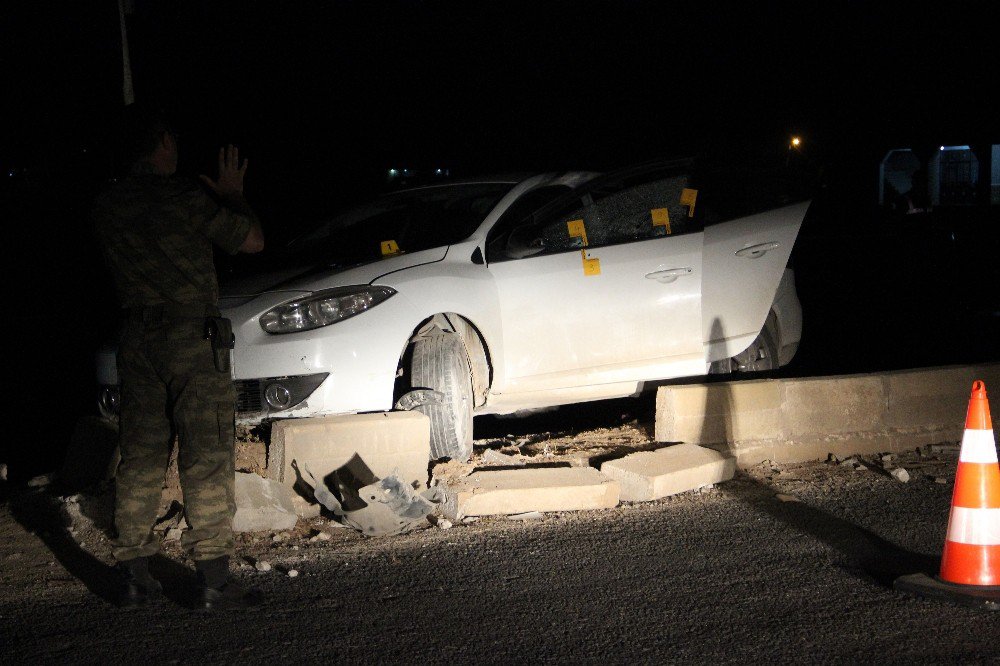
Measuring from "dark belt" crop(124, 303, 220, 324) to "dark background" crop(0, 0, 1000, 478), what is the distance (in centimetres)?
643

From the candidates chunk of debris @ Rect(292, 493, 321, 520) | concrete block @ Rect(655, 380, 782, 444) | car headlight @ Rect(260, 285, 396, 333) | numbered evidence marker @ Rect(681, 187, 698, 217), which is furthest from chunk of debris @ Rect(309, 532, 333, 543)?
numbered evidence marker @ Rect(681, 187, 698, 217)

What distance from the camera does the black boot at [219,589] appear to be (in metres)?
4.00

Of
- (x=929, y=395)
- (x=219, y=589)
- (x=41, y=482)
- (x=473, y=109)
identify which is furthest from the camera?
(x=473, y=109)

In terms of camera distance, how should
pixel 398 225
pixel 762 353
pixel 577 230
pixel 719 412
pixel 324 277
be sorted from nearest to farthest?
pixel 324 277
pixel 719 412
pixel 577 230
pixel 398 225
pixel 762 353

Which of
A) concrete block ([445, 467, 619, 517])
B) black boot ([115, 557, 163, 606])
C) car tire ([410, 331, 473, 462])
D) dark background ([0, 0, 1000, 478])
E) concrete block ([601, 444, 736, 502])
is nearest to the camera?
black boot ([115, 557, 163, 606])

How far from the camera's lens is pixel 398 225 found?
22.9ft

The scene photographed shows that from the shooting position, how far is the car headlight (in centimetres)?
564

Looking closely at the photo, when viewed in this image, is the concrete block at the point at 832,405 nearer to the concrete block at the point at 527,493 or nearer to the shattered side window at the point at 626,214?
the shattered side window at the point at 626,214

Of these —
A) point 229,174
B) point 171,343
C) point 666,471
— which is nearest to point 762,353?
point 666,471

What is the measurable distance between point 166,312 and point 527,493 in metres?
2.13

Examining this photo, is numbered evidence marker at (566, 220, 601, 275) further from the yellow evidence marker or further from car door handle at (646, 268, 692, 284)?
car door handle at (646, 268, 692, 284)

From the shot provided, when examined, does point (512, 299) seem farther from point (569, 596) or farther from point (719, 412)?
point (569, 596)

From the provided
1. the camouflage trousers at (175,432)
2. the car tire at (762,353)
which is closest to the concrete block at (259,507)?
the camouflage trousers at (175,432)

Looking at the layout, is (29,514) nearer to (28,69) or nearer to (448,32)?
(448,32)
